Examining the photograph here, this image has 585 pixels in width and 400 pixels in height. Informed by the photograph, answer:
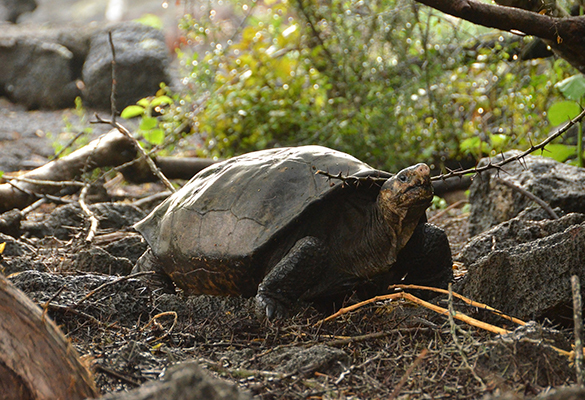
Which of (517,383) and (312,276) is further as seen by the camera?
(312,276)

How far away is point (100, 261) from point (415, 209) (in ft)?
6.13

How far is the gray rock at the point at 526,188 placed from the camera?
383 cm

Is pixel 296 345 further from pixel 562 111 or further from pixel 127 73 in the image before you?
pixel 127 73

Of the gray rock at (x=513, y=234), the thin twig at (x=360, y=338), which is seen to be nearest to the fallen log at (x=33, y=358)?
the thin twig at (x=360, y=338)

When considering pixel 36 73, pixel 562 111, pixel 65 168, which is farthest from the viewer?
pixel 36 73


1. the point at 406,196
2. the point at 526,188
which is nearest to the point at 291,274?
the point at 406,196

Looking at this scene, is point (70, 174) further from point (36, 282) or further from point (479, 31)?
point (479, 31)

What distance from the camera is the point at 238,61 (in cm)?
730

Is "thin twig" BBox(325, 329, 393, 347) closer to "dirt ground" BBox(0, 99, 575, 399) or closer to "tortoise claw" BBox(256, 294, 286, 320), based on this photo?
"dirt ground" BBox(0, 99, 575, 399)

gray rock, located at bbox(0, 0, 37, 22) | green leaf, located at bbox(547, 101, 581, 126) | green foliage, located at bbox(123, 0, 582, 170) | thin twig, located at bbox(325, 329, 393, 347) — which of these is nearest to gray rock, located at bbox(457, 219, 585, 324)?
thin twig, located at bbox(325, 329, 393, 347)

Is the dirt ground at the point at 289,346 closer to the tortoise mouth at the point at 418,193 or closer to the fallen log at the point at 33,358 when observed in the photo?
the fallen log at the point at 33,358

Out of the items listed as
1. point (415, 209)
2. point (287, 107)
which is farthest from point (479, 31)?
point (415, 209)

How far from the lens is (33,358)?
5.17 feet

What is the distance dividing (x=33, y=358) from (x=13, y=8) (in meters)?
18.3
